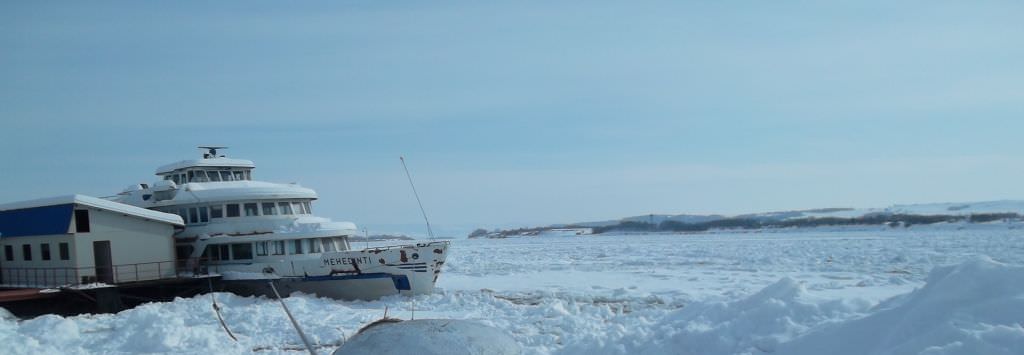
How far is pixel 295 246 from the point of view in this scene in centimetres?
2172

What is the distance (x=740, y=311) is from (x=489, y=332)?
4166mm

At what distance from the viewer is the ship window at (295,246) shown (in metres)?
21.6

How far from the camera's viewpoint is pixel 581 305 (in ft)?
57.4

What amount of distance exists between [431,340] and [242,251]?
18630mm

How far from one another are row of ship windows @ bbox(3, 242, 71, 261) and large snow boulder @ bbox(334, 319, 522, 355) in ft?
60.2

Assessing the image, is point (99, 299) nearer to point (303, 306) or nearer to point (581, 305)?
point (303, 306)

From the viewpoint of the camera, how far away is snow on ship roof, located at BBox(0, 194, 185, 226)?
63.1ft

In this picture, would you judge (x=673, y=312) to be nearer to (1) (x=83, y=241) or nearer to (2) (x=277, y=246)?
(2) (x=277, y=246)

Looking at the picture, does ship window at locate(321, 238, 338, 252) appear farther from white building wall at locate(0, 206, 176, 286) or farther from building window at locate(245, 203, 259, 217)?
white building wall at locate(0, 206, 176, 286)

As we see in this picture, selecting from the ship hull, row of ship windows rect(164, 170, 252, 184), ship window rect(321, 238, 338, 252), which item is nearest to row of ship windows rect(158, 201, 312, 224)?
ship window rect(321, 238, 338, 252)

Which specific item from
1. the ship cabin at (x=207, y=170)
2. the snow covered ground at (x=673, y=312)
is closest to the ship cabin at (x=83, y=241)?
the snow covered ground at (x=673, y=312)

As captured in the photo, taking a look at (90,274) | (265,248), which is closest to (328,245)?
(265,248)

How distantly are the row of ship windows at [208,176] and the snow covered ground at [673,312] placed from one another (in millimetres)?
5857

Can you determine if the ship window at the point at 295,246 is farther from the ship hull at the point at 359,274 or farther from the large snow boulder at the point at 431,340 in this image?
the large snow boulder at the point at 431,340
